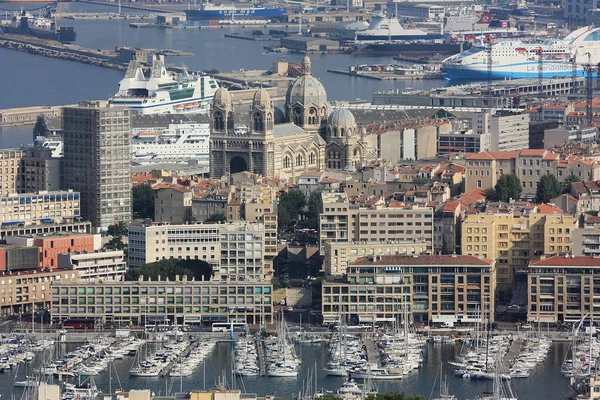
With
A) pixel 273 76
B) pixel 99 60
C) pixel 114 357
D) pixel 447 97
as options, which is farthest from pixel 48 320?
pixel 99 60

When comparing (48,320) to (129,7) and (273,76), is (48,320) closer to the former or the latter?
(273,76)

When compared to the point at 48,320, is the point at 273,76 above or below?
above

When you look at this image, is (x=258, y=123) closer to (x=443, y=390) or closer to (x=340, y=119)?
(x=340, y=119)

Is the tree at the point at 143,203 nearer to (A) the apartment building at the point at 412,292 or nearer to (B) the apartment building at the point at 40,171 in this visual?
(B) the apartment building at the point at 40,171

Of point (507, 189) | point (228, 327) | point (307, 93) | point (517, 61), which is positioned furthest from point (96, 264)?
point (517, 61)

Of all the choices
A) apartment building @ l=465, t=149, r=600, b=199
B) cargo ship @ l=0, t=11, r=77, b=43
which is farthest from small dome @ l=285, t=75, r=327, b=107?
cargo ship @ l=0, t=11, r=77, b=43
